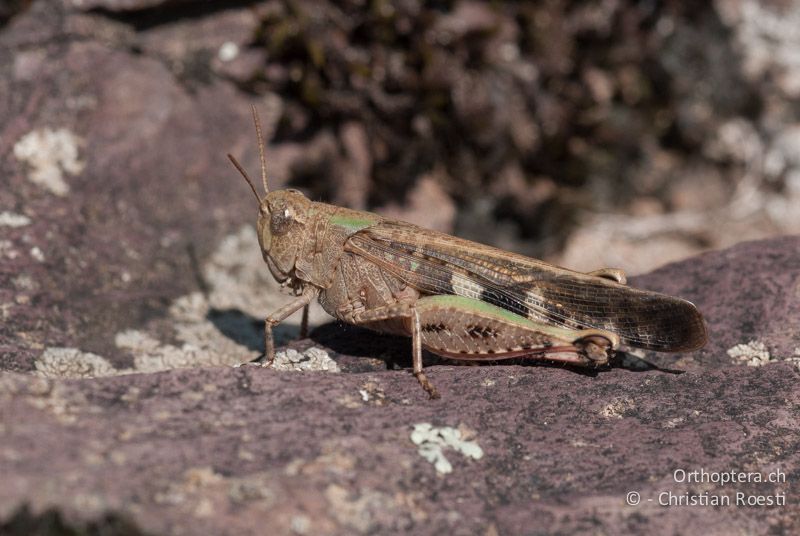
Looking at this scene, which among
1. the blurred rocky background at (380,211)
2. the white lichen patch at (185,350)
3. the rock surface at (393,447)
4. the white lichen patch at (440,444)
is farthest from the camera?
the white lichen patch at (185,350)

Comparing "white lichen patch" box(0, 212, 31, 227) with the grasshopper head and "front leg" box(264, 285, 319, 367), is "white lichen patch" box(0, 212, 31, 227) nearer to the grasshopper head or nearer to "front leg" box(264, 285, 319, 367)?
the grasshopper head

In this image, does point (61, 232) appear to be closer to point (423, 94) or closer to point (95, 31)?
point (95, 31)

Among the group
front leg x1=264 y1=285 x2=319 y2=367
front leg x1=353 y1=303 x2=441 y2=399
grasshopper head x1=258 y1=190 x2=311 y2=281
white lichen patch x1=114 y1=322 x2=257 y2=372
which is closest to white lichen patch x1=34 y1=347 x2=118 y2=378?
white lichen patch x1=114 y1=322 x2=257 y2=372

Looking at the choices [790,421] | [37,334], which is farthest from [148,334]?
[790,421]

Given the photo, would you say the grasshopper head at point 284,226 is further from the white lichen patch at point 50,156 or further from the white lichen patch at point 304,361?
the white lichen patch at point 50,156

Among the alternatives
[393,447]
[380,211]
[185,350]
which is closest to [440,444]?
[393,447]

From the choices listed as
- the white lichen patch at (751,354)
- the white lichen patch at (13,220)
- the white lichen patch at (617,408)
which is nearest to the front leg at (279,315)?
the white lichen patch at (617,408)

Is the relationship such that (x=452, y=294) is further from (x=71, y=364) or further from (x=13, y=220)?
(x=13, y=220)
